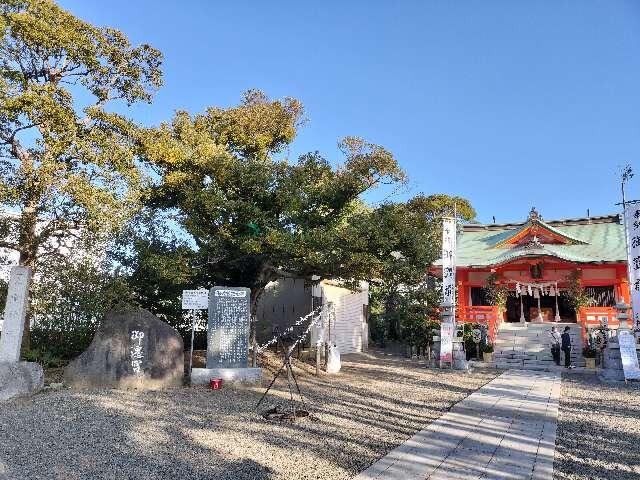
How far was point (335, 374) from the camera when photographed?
47.3ft

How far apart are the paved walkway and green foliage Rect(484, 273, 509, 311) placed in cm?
1540

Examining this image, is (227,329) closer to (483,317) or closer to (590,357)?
(590,357)

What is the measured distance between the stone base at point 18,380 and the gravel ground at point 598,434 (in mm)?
10250

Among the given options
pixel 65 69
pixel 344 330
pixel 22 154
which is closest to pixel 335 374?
pixel 344 330

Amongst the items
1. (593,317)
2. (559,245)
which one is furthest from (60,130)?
(559,245)

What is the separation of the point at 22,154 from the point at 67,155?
1665 mm

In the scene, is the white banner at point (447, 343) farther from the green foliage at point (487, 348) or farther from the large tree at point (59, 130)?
the large tree at point (59, 130)

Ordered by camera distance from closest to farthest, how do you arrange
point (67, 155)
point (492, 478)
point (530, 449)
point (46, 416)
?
1. point (492, 478)
2. point (530, 449)
3. point (46, 416)
4. point (67, 155)

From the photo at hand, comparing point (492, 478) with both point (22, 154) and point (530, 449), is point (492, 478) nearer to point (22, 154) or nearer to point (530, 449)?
point (530, 449)

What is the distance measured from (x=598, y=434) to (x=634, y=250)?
894 cm

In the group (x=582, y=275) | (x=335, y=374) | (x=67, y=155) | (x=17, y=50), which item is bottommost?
(x=335, y=374)

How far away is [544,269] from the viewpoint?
25.6 meters

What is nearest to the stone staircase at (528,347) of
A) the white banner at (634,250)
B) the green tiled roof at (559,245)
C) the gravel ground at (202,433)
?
the green tiled roof at (559,245)

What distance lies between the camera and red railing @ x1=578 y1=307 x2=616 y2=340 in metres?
18.6
